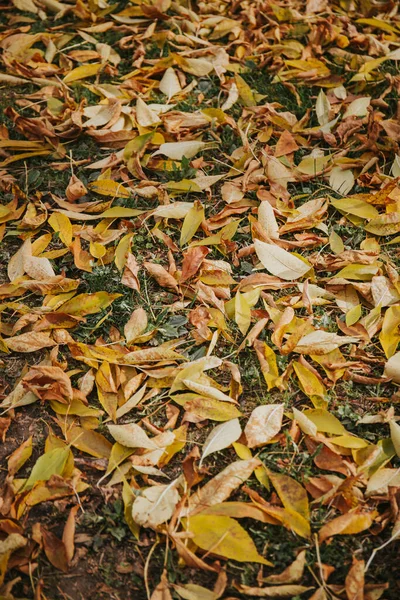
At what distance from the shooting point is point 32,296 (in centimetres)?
194

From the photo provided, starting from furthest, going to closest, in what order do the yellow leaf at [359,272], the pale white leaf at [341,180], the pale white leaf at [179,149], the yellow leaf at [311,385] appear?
the pale white leaf at [179,149] < the pale white leaf at [341,180] < the yellow leaf at [359,272] < the yellow leaf at [311,385]

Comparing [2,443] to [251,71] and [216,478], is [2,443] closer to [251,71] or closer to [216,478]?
[216,478]

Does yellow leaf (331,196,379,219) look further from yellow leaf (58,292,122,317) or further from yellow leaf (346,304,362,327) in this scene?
yellow leaf (58,292,122,317)

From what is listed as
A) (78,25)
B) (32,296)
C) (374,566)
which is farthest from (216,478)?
(78,25)

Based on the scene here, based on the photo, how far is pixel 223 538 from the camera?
53.9 inches

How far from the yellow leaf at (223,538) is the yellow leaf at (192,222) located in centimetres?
96

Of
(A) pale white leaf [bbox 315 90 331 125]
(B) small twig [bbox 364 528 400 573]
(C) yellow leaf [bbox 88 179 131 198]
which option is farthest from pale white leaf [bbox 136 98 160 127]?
(B) small twig [bbox 364 528 400 573]

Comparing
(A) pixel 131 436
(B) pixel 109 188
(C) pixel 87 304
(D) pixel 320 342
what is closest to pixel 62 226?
(B) pixel 109 188

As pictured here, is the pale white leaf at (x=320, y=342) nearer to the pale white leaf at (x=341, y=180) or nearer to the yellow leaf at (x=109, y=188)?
the pale white leaf at (x=341, y=180)

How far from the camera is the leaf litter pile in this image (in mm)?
1397

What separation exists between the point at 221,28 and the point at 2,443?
2.16 meters

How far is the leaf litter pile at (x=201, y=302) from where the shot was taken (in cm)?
140

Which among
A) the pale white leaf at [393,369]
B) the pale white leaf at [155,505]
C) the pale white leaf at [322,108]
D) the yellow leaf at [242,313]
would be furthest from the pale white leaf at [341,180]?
the pale white leaf at [155,505]

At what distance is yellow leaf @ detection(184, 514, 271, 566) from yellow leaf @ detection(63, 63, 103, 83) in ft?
6.65
